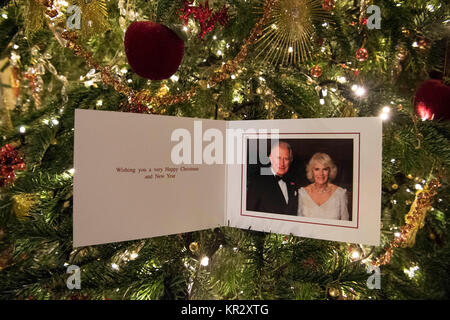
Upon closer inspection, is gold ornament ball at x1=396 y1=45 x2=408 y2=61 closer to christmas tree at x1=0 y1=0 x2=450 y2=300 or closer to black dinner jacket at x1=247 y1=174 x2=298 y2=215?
christmas tree at x1=0 y1=0 x2=450 y2=300

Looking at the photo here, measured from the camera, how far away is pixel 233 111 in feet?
2.26

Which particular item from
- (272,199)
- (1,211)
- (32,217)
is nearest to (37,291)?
(32,217)

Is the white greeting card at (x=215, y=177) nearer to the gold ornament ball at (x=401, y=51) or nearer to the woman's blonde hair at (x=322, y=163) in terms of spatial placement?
the woman's blonde hair at (x=322, y=163)

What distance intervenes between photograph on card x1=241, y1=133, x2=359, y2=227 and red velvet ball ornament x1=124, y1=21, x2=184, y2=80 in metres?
0.21

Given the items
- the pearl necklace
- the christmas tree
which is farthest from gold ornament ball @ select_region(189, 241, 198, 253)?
the pearl necklace

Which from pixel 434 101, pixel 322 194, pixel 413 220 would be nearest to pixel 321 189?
pixel 322 194

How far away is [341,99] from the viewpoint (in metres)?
0.62

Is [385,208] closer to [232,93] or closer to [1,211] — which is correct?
[232,93]

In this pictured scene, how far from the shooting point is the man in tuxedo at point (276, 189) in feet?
1.87

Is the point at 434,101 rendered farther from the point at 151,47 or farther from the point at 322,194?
the point at 151,47

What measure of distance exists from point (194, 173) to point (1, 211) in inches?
15.9

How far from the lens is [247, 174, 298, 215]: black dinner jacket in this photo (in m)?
0.57

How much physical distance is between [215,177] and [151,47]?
0.85 ft
